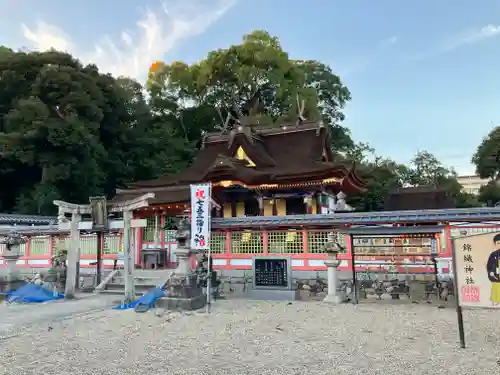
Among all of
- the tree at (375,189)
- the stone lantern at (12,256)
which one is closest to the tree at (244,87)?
the tree at (375,189)

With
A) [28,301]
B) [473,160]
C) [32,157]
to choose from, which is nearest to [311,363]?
[28,301]

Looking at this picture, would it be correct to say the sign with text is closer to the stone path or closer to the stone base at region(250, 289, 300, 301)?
the stone base at region(250, 289, 300, 301)

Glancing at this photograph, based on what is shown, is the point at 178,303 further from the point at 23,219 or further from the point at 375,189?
the point at 375,189

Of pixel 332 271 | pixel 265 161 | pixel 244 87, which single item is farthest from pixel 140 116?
pixel 332 271

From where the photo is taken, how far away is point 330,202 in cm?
2395

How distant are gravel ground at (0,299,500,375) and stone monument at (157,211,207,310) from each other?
0.58 m

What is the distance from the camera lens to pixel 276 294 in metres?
13.6

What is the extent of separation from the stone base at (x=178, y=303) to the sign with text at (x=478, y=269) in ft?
23.0

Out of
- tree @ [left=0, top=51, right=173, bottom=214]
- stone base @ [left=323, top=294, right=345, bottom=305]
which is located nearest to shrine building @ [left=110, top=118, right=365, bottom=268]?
stone base @ [left=323, top=294, right=345, bottom=305]

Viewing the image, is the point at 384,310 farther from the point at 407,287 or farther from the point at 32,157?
the point at 32,157

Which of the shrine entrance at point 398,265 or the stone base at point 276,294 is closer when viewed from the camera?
the shrine entrance at point 398,265

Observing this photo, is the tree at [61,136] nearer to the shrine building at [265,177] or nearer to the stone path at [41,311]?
the shrine building at [265,177]

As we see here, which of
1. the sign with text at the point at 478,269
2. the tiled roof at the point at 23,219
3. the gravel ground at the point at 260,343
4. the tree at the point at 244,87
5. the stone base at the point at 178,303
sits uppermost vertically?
the tree at the point at 244,87

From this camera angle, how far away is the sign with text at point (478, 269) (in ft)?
22.1
